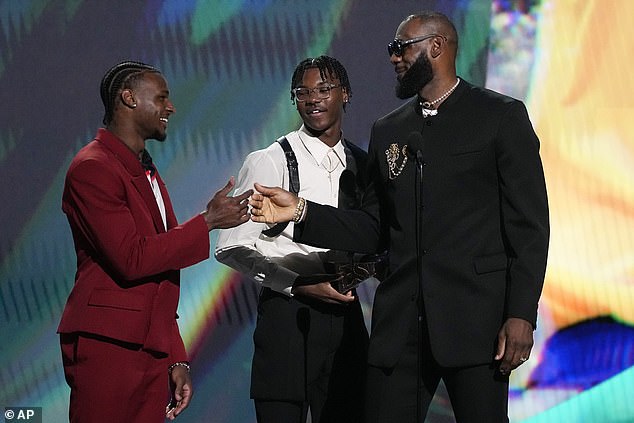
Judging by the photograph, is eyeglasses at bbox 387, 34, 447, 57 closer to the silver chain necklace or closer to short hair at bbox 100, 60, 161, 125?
the silver chain necklace

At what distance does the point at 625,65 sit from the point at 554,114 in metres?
0.37

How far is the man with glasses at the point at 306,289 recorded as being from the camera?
3.40 metres

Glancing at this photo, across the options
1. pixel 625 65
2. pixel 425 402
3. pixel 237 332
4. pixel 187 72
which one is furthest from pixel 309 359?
pixel 625 65

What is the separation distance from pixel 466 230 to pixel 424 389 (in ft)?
1.43

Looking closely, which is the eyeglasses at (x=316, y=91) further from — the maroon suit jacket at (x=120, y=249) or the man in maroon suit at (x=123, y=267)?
the maroon suit jacket at (x=120, y=249)

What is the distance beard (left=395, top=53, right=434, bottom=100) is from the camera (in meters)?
3.04

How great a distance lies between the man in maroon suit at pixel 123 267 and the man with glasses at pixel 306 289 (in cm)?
51

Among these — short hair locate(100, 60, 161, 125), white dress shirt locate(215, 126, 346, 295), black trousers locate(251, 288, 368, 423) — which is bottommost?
black trousers locate(251, 288, 368, 423)

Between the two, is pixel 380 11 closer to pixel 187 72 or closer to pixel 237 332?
pixel 187 72
